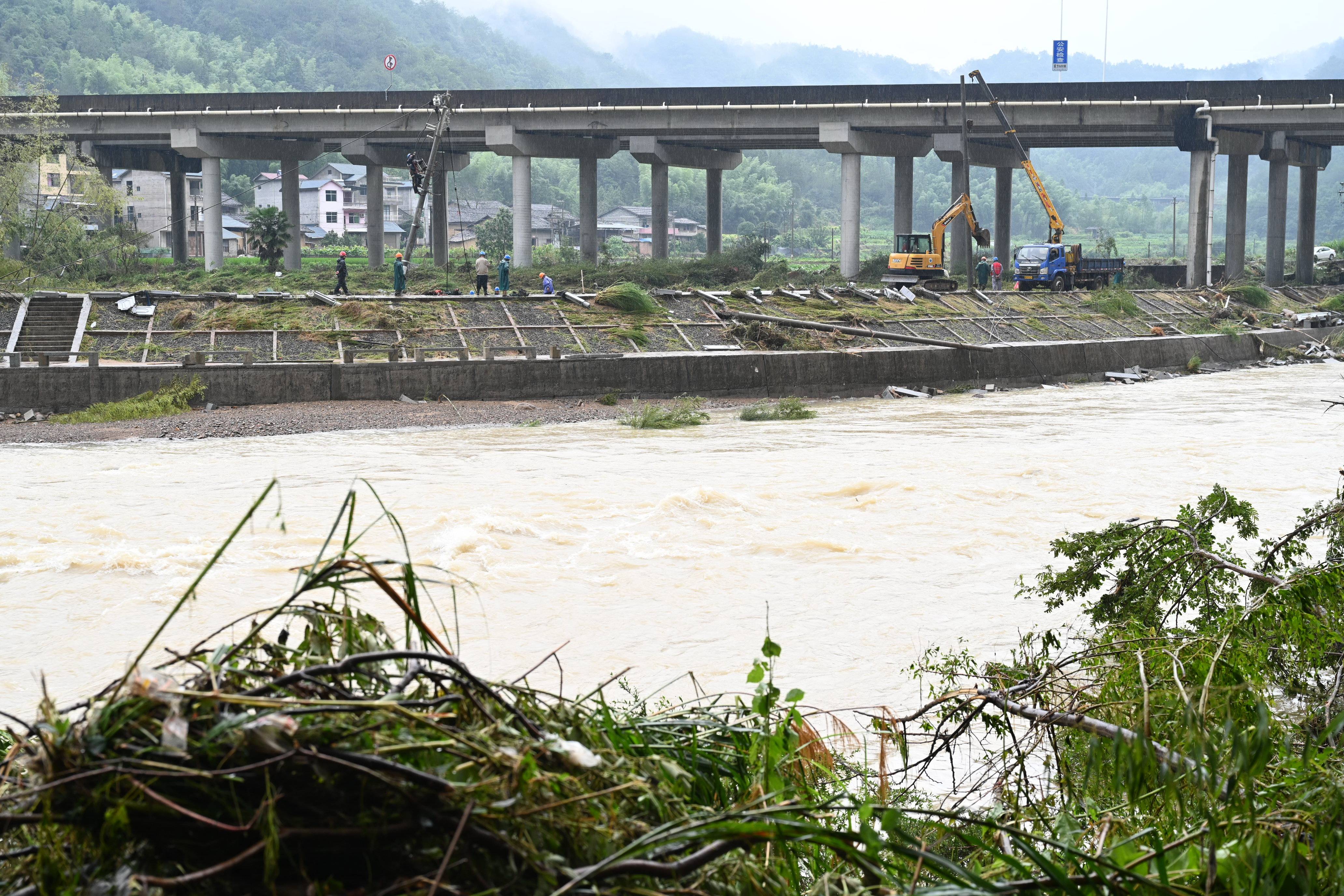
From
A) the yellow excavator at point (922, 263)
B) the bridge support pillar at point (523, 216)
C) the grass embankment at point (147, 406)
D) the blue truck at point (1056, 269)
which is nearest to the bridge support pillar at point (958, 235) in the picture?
the blue truck at point (1056, 269)

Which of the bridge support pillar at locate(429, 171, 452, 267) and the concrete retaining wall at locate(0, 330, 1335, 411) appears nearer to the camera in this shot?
the concrete retaining wall at locate(0, 330, 1335, 411)

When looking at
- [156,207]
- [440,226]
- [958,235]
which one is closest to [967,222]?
Result: [958,235]

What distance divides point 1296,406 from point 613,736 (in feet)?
104

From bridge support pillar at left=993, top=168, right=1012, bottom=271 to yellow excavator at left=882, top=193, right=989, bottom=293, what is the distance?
17.1 m

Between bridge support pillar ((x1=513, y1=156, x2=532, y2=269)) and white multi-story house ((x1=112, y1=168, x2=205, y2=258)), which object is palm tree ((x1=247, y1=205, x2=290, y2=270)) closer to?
bridge support pillar ((x1=513, y1=156, x2=532, y2=269))

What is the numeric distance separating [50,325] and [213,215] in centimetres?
3060

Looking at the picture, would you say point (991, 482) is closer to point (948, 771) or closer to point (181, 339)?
point (948, 771)

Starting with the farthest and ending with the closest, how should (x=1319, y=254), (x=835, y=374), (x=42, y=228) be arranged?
(x=1319, y=254) < (x=42, y=228) < (x=835, y=374)

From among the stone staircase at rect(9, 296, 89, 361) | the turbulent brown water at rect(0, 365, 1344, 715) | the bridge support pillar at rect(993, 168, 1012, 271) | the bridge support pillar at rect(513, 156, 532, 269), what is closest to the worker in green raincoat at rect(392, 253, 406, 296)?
the stone staircase at rect(9, 296, 89, 361)

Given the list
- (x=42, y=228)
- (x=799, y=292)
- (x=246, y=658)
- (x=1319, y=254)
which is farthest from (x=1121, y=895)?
(x=1319, y=254)

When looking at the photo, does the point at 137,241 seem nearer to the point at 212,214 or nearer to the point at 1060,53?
the point at 212,214

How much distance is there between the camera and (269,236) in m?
56.6

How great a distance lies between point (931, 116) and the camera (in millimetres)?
56000

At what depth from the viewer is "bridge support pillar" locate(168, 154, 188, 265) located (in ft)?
241
